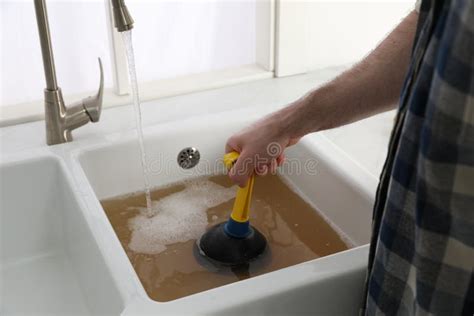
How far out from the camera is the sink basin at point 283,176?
66 cm

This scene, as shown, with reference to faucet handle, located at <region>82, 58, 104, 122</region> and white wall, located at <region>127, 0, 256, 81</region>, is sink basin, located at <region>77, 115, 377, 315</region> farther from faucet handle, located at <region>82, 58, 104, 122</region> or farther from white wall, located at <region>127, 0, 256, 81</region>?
white wall, located at <region>127, 0, 256, 81</region>

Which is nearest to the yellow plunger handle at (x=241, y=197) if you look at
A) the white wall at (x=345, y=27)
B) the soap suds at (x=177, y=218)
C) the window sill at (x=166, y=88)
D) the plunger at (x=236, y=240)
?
the plunger at (x=236, y=240)

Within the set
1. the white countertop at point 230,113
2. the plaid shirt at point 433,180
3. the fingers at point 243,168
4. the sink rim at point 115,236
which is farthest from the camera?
the white countertop at point 230,113

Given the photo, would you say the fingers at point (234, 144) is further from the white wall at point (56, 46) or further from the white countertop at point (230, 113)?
the white wall at point (56, 46)

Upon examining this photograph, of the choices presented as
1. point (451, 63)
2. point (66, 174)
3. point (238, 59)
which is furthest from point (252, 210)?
point (451, 63)

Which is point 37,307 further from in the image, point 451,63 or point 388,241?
point 451,63

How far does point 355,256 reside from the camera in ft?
2.37

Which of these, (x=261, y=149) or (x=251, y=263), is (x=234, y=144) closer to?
(x=261, y=149)

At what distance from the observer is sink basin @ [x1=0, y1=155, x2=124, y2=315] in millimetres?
880

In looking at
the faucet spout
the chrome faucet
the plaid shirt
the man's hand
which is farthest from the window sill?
the plaid shirt

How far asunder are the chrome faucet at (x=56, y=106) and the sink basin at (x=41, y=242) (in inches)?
2.0

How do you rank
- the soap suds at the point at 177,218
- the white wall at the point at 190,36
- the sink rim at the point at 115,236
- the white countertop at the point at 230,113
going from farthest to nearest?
the white wall at the point at 190,36 < the white countertop at the point at 230,113 < the soap suds at the point at 177,218 < the sink rim at the point at 115,236

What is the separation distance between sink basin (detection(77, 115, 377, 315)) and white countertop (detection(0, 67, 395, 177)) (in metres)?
0.04

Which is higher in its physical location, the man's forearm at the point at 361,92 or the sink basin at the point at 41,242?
the man's forearm at the point at 361,92
